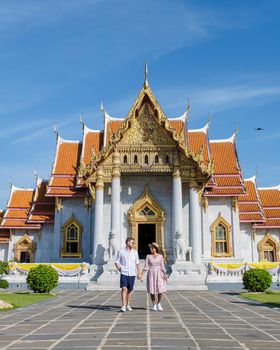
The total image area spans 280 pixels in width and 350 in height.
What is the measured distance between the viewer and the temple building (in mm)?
21688

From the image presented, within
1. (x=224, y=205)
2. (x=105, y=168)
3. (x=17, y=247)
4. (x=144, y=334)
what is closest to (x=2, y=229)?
(x=17, y=247)

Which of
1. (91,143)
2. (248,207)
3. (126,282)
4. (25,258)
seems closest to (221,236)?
(248,207)

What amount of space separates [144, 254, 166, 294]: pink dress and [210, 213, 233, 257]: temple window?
14.7 metres

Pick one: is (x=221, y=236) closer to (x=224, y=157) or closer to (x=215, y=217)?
(x=215, y=217)

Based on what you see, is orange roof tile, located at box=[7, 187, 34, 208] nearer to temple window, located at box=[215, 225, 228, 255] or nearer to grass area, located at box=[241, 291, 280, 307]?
temple window, located at box=[215, 225, 228, 255]

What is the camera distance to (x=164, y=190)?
75.5 feet

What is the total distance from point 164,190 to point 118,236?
364 cm

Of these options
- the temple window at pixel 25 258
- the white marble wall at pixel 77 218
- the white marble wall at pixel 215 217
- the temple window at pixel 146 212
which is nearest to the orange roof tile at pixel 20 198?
the temple window at pixel 25 258

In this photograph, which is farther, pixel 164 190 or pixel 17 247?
pixel 17 247

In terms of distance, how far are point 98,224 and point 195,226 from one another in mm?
4829

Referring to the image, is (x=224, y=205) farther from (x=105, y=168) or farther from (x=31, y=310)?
(x=31, y=310)

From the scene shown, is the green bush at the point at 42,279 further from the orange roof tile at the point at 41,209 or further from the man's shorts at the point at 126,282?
the orange roof tile at the point at 41,209

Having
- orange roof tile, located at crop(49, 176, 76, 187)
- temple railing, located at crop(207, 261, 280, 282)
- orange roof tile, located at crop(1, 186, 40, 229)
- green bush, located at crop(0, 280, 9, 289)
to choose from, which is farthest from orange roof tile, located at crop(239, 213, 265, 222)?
green bush, located at crop(0, 280, 9, 289)

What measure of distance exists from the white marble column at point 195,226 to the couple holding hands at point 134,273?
11991 mm
